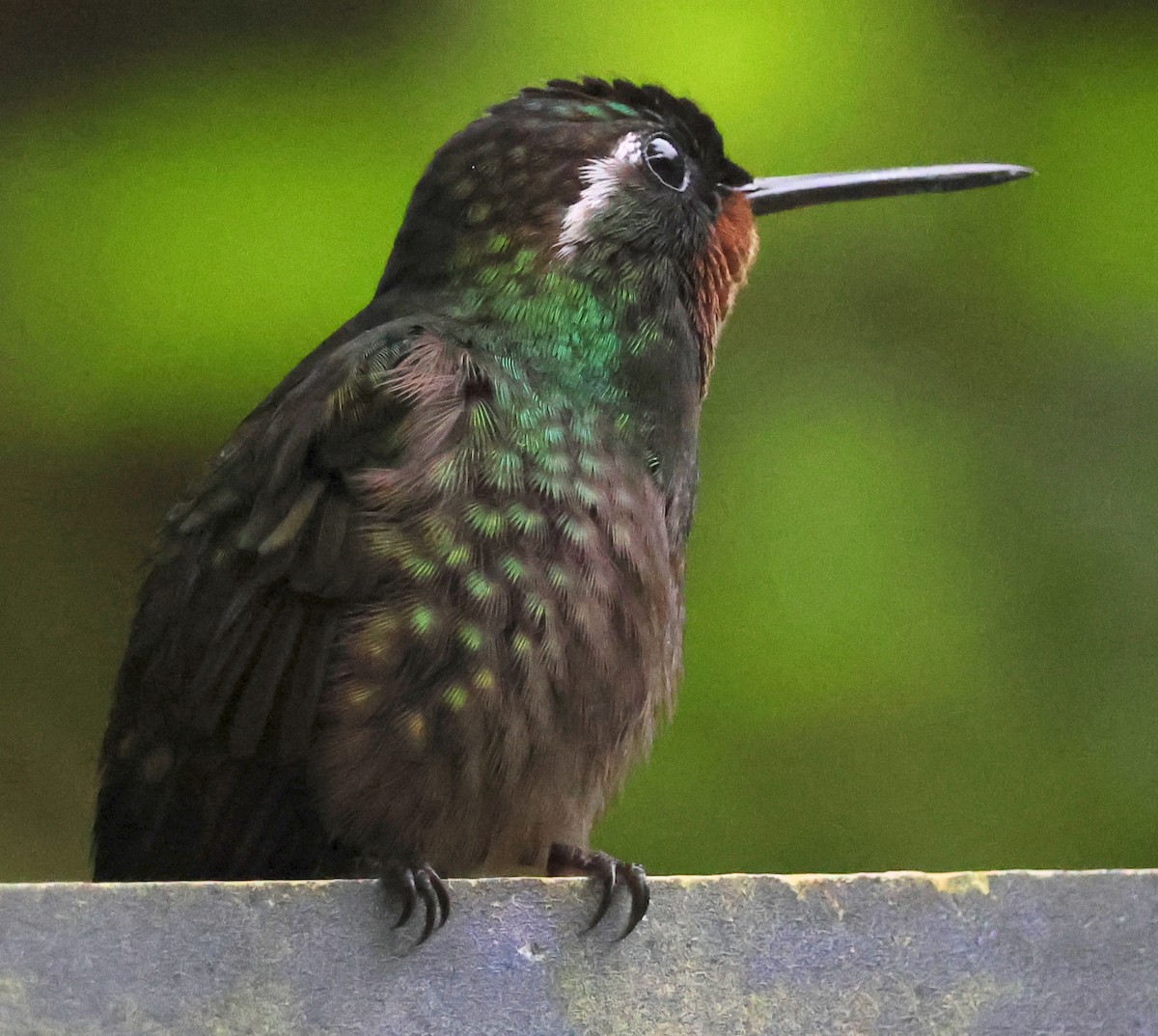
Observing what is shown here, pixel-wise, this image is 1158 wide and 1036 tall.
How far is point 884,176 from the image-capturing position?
5.68 feet

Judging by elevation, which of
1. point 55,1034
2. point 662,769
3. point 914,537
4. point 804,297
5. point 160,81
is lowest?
point 662,769

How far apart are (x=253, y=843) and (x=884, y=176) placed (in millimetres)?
805

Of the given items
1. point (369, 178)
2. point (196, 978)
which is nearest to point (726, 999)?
point (196, 978)

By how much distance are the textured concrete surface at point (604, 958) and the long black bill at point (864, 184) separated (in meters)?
0.74

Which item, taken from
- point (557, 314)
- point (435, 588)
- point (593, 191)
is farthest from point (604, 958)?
point (593, 191)

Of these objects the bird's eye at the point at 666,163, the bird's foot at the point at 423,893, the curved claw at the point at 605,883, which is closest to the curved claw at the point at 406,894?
the bird's foot at the point at 423,893

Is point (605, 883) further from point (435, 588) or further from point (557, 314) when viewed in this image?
point (557, 314)

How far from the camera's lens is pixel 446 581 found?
133 centimetres

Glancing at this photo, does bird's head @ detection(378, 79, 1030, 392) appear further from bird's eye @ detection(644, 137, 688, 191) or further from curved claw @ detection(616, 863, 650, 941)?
curved claw @ detection(616, 863, 650, 941)

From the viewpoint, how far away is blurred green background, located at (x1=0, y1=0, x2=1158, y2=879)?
186 cm

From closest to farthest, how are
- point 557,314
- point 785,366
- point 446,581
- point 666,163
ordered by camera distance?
point 446,581 < point 557,314 < point 666,163 < point 785,366

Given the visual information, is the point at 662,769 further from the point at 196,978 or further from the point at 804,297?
the point at 196,978

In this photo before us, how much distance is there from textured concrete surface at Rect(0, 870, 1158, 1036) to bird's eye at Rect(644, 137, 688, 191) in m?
0.67

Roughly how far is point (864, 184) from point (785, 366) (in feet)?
0.94
